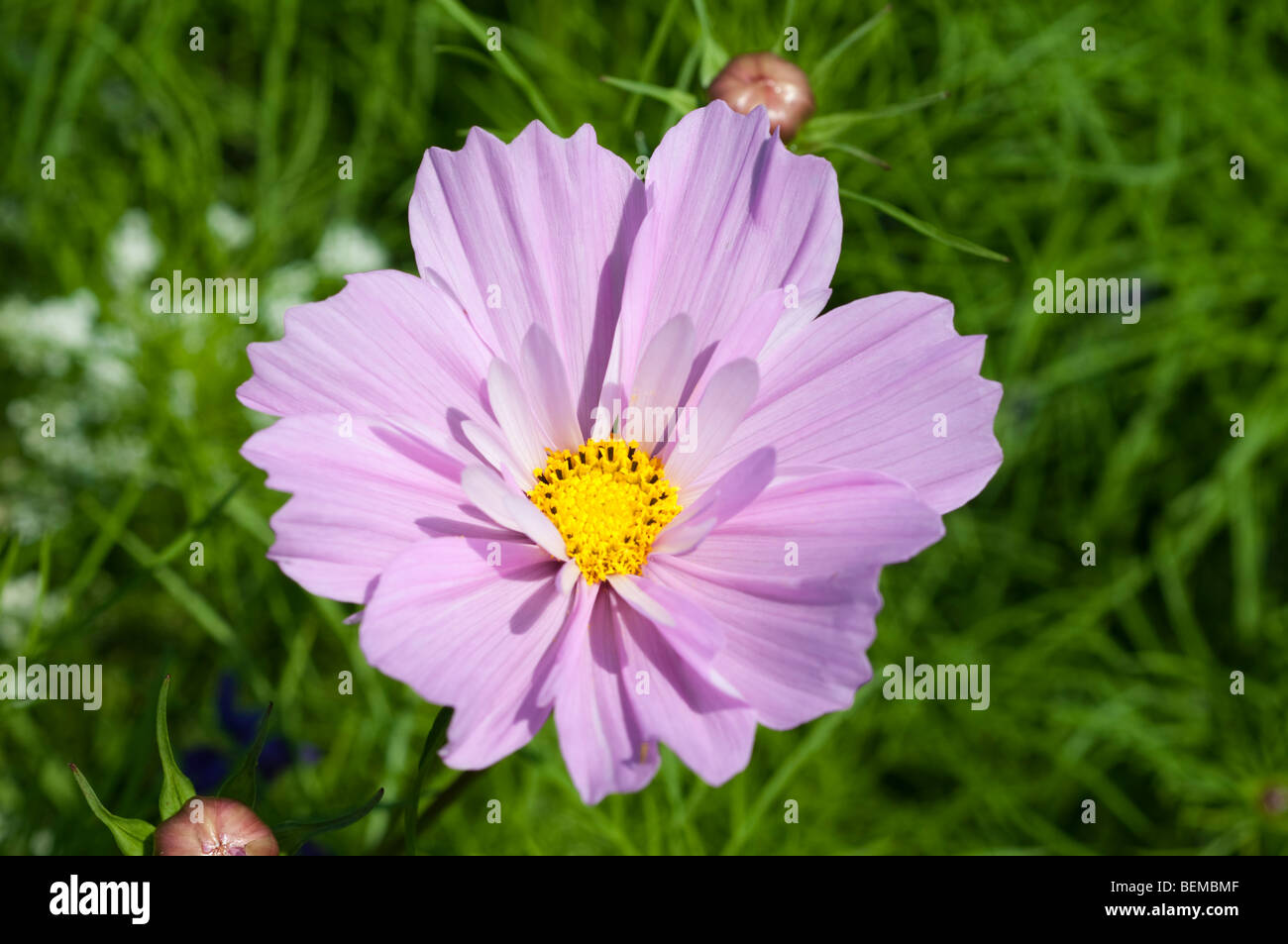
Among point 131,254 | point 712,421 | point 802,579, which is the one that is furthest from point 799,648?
point 131,254

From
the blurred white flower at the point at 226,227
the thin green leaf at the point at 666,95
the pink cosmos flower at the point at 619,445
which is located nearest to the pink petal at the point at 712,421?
the pink cosmos flower at the point at 619,445

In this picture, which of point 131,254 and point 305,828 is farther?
point 131,254

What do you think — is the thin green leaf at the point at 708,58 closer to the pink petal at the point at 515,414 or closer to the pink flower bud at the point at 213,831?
the pink petal at the point at 515,414

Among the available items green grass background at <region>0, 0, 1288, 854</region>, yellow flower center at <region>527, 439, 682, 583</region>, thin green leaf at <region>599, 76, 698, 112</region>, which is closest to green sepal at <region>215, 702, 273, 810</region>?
yellow flower center at <region>527, 439, 682, 583</region>

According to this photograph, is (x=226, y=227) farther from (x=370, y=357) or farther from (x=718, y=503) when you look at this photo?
(x=718, y=503)

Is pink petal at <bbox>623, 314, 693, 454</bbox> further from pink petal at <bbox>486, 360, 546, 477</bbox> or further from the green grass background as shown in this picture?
the green grass background
